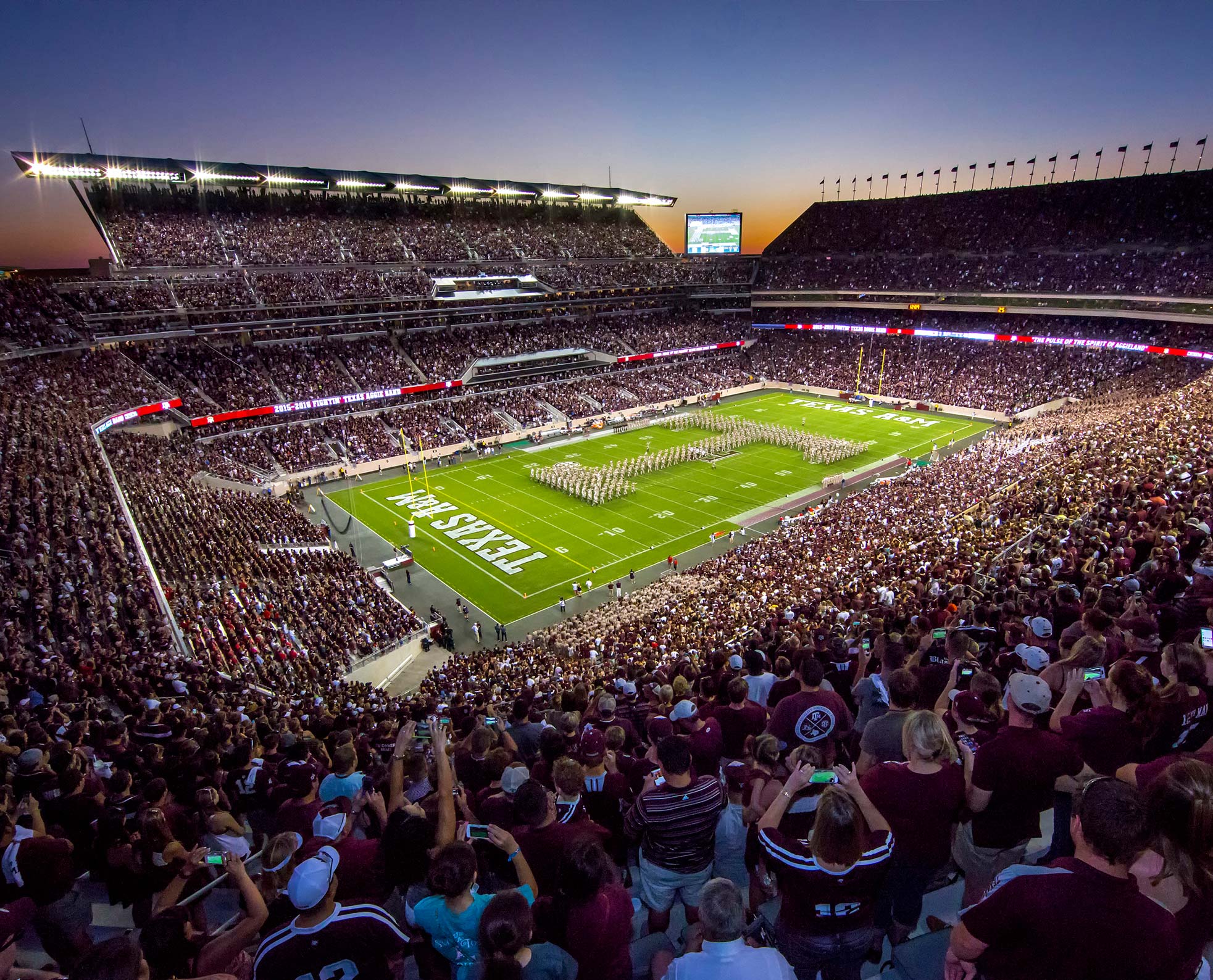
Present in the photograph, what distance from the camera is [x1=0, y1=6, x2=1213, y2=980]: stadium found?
10.6ft

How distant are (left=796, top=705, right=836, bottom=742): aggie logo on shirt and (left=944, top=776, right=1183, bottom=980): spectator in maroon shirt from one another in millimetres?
2297

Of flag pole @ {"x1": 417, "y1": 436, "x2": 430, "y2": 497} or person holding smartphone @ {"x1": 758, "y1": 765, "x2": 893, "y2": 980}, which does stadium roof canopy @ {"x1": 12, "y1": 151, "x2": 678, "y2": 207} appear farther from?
person holding smartphone @ {"x1": 758, "y1": 765, "x2": 893, "y2": 980}

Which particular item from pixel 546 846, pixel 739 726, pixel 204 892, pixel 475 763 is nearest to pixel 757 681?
pixel 739 726

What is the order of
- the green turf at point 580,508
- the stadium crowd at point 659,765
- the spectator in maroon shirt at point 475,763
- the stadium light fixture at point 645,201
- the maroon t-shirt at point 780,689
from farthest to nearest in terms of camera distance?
the stadium light fixture at point 645,201, the green turf at point 580,508, the maroon t-shirt at point 780,689, the spectator in maroon shirt at point 475,763, the stadium crowd at point 659,765

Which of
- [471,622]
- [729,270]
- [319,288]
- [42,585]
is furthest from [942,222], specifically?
[42,585]

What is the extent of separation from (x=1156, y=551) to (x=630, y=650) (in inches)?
397

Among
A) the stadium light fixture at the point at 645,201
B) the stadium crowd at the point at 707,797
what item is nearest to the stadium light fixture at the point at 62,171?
the stadium crowd at the point at 707,797

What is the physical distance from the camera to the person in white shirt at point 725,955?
8.58ft

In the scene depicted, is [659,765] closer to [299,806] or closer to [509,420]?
[299,806]

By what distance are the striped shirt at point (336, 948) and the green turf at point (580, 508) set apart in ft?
67.4

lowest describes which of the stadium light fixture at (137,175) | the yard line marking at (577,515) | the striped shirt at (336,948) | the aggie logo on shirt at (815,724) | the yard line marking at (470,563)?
the yard line marking at (470,563)

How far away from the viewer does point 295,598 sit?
68.1ft

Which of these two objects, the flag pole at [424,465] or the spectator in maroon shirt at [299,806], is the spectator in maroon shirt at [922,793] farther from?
the flag pole at [424,465]

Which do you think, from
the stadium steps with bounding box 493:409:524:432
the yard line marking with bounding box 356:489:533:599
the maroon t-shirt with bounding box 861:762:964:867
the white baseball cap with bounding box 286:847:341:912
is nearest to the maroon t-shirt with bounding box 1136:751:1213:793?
the maroon t-shirt with bounding box 861:762:964:867
